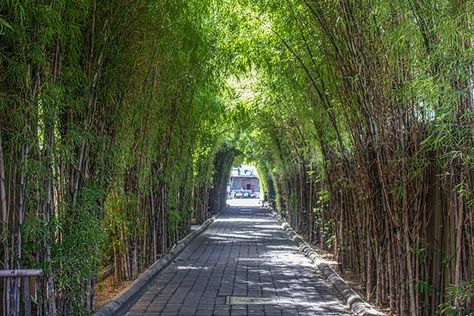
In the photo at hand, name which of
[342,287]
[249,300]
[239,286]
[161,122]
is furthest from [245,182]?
[249,300]

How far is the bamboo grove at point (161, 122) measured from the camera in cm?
404

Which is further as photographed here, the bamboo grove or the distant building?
the distant building

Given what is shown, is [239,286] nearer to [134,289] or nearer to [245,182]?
[134,289]

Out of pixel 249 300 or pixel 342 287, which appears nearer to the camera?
pixel 249 300

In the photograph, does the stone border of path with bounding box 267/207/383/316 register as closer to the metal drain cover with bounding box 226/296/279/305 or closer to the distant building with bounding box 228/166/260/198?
the metal drain cover with bounding box 226/296/279/305

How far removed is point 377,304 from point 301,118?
5.50m

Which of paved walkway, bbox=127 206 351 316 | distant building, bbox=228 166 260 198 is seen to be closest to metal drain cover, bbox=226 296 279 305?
paved walkway, bbox=127 206 351 316

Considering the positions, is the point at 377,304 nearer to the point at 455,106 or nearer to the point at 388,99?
the point at 388,99

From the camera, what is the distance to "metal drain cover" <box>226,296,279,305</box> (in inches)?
268

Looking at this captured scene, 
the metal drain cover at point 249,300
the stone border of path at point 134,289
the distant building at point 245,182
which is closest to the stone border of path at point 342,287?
the metal drain cover at point 249,300

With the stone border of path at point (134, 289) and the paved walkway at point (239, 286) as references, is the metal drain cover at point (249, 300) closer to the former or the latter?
the paved walkway at point (239, 286)

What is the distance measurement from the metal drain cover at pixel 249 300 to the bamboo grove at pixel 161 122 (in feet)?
3.42

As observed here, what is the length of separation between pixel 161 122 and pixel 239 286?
273cm

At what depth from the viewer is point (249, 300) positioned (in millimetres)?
6980
